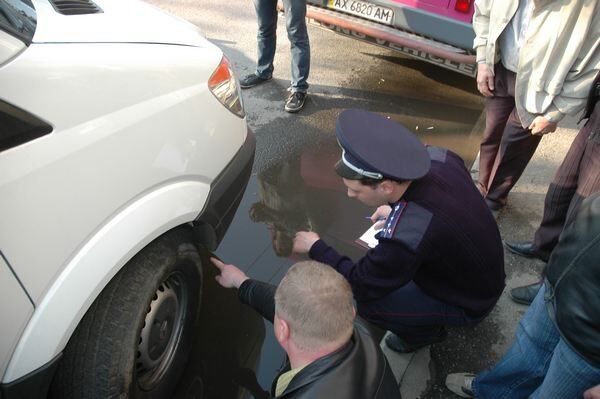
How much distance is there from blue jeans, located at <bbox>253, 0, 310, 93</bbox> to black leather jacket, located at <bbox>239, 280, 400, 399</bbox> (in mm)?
3032

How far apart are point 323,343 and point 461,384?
1124 millimetres

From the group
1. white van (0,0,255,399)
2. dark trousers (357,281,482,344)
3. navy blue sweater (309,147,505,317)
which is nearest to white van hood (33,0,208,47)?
white van (0,0,255,399)

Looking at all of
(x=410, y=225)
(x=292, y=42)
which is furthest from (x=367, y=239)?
(x=292, y=42)

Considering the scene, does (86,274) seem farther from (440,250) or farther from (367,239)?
(367,239)

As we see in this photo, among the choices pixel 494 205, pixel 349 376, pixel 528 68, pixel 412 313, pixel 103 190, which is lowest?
pixel 494 205

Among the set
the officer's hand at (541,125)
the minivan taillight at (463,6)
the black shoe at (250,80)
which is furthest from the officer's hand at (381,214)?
the black shoe at (250,80)

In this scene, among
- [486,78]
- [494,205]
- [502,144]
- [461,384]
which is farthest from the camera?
[494,205]

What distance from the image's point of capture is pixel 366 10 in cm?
410

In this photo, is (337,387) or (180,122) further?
(180,122)

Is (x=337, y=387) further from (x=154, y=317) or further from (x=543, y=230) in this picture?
(x=543, y=230)

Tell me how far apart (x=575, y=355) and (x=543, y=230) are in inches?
50.9

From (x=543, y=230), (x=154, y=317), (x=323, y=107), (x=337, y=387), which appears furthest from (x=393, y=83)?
(x=337, y=387)

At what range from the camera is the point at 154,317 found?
5.94 feet

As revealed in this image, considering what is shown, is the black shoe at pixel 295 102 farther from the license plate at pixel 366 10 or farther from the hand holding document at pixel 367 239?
the hand holding document at pixel 367 239
